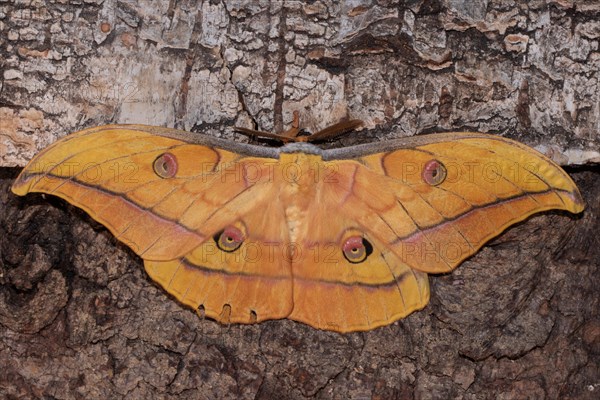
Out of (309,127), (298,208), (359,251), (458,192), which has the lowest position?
(359,251)

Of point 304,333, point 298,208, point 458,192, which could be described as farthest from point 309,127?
point 304,333

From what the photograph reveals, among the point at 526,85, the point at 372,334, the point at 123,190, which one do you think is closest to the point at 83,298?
the point at 123,190

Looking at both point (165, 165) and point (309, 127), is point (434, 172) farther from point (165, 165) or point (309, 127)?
point (165, 165)

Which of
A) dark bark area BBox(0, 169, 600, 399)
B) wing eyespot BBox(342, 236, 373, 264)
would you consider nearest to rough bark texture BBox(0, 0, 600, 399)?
dark bark area BBox(0, 169, 600, 399)

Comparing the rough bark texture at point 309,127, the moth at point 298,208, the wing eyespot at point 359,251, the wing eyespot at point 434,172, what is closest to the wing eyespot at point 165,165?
the moth at point 298,208

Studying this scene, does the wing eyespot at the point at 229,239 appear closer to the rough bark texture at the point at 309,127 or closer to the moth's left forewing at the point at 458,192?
the rough bark texture at the point at 309,127

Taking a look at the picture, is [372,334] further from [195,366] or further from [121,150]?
Answer: [121,150]
